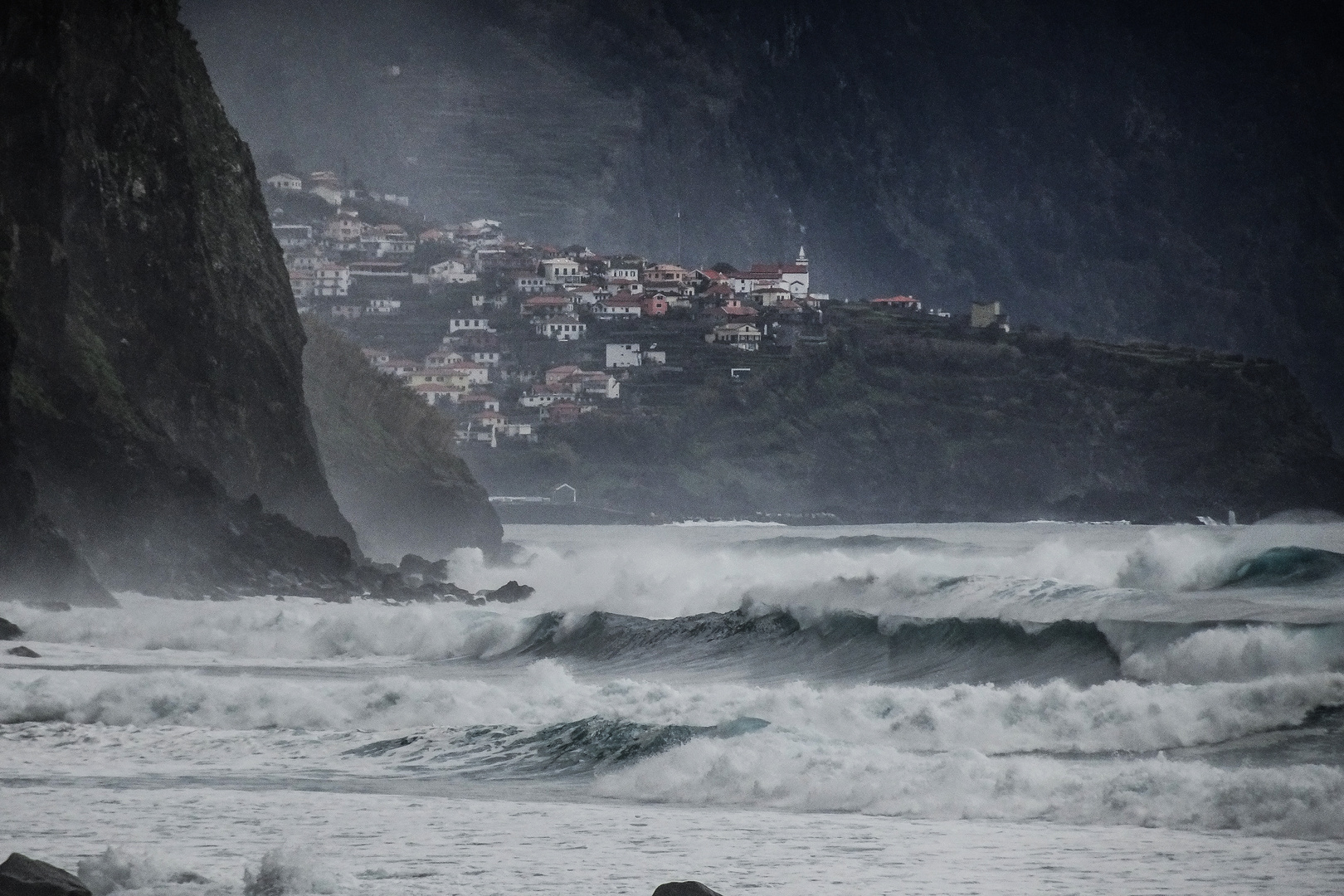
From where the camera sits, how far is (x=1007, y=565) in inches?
1513

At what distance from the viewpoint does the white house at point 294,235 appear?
139 meters

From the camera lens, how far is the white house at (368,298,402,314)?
131m

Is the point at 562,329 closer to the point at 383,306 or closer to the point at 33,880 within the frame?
the point at 383,306

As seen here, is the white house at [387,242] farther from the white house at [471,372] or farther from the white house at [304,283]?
the white house at [471,372]

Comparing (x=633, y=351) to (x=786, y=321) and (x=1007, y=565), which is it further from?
(x=1007, y=565)

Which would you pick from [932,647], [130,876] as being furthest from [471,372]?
[130,876]

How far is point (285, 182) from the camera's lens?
506 ft

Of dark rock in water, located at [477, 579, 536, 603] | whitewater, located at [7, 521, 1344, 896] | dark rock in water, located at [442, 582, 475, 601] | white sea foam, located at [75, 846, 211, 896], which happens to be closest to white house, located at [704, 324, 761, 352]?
dark rock in water, located at [477, 579, 536, 603]

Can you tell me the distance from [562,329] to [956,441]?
2777cm

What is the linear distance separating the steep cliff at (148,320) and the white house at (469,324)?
258 ft

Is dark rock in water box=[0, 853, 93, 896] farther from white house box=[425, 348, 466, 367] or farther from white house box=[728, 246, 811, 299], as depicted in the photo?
white house box=[728, 246, 811, 299]

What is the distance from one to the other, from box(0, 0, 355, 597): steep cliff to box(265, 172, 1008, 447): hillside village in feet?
202

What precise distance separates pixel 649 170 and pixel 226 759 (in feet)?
602

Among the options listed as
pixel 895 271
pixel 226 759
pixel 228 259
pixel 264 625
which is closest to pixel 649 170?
pixel 895 271
